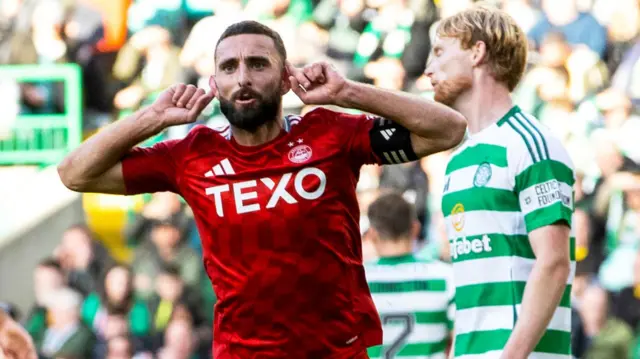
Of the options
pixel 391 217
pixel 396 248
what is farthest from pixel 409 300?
pixel 391 217

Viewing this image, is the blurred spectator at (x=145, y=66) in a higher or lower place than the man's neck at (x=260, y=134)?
higher

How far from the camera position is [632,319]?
8.41m

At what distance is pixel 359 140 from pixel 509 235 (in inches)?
22.2

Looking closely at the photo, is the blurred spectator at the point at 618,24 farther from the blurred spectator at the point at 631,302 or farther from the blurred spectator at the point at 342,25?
the blurred spectator at the point at 342,25

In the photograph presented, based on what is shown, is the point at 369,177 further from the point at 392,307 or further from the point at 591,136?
the point at 392,307

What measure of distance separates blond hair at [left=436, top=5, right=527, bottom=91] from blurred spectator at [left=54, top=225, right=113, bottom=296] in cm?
652

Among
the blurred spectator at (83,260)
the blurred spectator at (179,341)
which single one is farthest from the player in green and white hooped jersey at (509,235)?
the blurred spectator at (83,260)

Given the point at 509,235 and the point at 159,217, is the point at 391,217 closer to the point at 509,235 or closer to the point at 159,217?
the point at 509,235

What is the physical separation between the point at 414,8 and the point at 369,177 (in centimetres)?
149

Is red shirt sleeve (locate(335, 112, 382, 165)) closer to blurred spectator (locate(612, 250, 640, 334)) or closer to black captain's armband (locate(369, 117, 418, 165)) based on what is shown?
black captain's armband (locate(369, 117, 418, 165))

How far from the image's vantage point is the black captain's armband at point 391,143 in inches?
156

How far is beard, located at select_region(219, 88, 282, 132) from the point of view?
3920mm

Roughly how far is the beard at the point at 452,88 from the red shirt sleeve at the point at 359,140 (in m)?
0.44

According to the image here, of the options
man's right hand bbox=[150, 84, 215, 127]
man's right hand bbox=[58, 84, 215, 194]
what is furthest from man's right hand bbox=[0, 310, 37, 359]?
man's right hand bbox=[150, 84, 215, 127]
